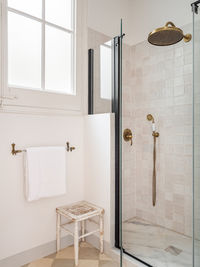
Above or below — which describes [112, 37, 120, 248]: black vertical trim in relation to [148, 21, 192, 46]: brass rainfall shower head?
below

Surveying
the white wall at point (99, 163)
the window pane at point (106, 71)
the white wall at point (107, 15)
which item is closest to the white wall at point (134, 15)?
the white wall at point (107, 15)

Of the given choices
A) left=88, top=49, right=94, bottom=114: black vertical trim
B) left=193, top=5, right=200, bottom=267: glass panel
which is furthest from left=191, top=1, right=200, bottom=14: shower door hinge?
left=88, top=49, right=94, bottom=114: black vertical trim

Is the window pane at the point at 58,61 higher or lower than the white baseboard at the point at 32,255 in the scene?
higher

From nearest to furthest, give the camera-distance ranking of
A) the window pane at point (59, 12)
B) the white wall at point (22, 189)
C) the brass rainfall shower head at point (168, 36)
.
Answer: the brass rainfall shower head at point (168, 36), the white wall at point (22, 189), the window pane at point (59, 12)

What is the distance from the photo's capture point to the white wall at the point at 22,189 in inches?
60.0

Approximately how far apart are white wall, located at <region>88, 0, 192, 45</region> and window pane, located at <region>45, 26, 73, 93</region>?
358 millimetres

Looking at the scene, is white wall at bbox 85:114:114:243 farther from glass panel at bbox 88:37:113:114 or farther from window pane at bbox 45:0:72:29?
window pane at bbox 45:0:72:29

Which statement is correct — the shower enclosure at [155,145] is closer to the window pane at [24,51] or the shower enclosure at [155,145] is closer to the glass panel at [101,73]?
the glass panel at [101,73]

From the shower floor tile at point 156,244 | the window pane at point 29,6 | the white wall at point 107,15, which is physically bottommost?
the shower floor tile at point 156,244

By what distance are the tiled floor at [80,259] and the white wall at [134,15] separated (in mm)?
1728

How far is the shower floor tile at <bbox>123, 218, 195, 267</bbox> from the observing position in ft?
4.65

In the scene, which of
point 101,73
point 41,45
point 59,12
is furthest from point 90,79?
point 59,12

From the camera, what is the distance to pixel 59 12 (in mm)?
1843

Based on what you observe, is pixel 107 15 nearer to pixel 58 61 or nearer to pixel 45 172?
pixel 58 61
